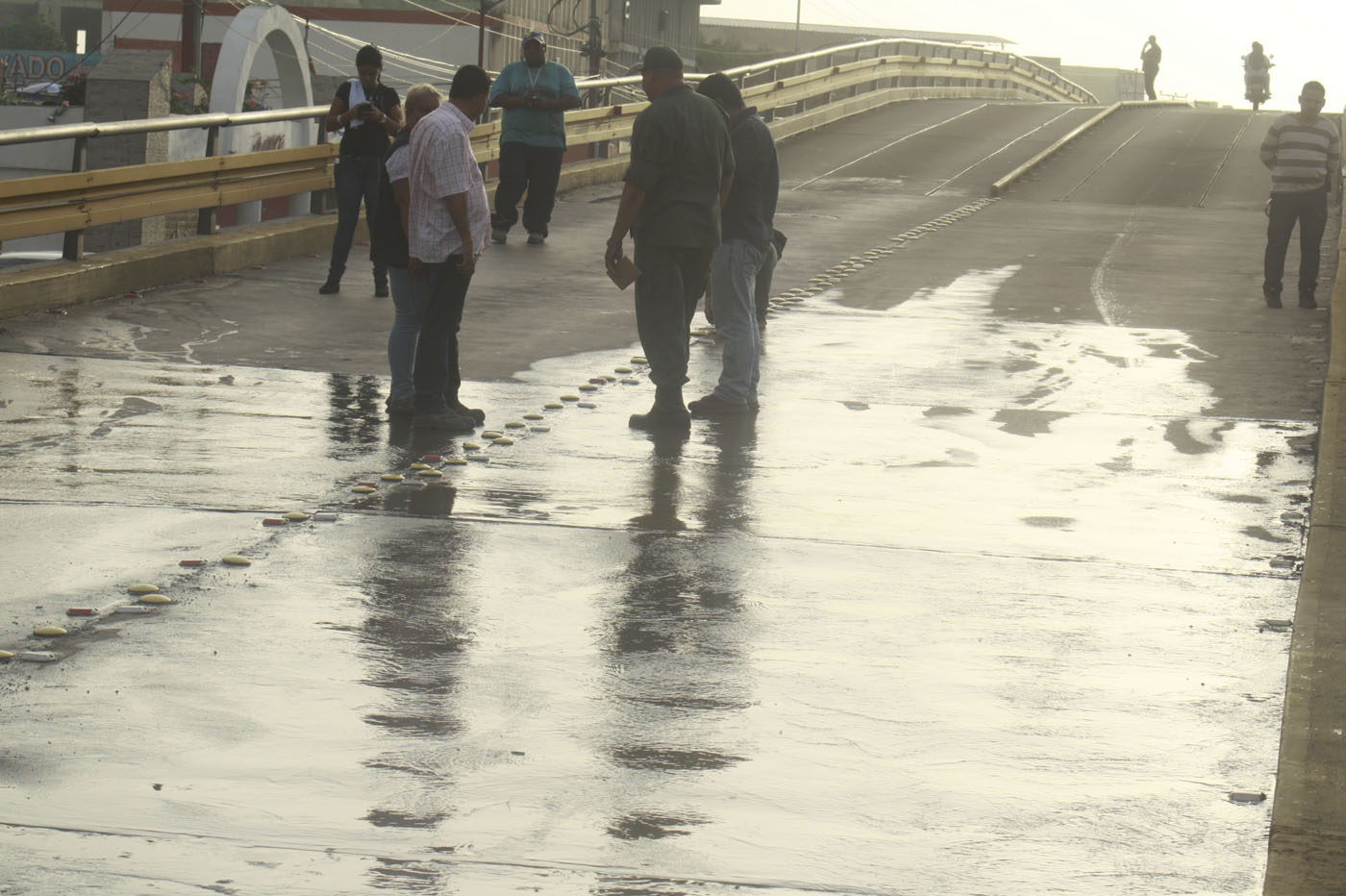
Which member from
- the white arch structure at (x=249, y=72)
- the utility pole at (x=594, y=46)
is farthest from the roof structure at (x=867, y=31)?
the white arch structure at (x=249, y=72)

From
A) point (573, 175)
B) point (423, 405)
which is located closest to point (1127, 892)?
point (423, 405)

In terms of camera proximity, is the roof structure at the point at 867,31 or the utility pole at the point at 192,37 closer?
the utility pole at the point at 192,37

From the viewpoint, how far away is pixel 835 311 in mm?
13914

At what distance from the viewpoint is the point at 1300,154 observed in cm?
1486

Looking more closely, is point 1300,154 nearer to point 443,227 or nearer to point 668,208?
point 668,208

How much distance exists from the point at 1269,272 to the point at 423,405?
7.98 meters

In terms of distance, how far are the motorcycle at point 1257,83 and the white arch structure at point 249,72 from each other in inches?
1066

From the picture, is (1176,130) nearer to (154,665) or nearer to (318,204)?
(318,204)

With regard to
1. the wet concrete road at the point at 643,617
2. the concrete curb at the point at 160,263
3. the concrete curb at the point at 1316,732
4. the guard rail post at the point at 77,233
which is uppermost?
the guard rail post at the point at 77,233

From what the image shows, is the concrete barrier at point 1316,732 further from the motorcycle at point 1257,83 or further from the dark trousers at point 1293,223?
the motorcycle at point 1257,83

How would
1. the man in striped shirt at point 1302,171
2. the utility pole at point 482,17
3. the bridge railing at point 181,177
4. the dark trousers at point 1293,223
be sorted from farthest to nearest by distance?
1. the utility pole at point 482,17
2. the man in striped shirt at point 1302,171
3. the dark trousers at point 1293,223
4. the bridge railing at point 181,177

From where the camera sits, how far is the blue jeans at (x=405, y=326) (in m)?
9.25

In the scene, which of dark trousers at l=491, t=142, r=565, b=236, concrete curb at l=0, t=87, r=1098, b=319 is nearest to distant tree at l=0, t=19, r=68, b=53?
concrete curb at l=0, t=87, r=1098, b=319

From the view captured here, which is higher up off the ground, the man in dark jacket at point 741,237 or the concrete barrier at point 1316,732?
the man in dark jacket at point 741,237
